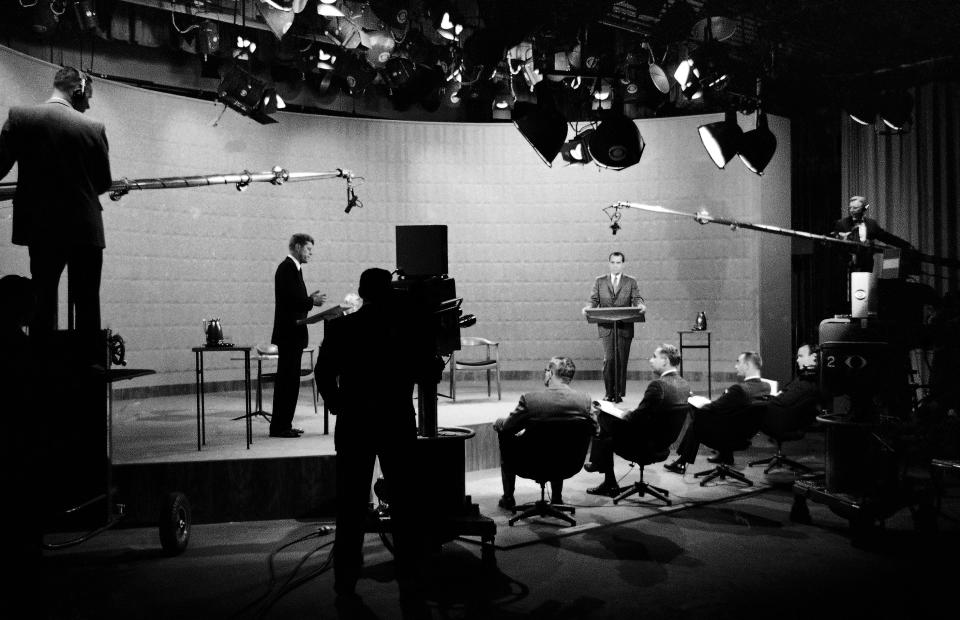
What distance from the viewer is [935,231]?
9.58 m

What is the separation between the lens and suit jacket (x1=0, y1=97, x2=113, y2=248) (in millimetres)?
4293

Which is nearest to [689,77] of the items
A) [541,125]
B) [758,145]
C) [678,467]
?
[758,145]

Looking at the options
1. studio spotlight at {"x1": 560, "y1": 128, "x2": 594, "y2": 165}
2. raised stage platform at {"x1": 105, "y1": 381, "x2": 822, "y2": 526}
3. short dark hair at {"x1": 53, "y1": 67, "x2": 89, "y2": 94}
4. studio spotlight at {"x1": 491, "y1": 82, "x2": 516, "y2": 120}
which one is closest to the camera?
short dark hair at {"x1": 53, "y1": 67, "x2": 89, "y2": 94}

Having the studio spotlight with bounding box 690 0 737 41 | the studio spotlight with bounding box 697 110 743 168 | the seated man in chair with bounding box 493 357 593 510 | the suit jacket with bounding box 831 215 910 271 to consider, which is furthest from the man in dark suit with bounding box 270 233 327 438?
the suit jacket with bounding box 831 215 910 271

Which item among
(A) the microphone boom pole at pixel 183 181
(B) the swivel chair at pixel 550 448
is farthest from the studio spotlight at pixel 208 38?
(B) the swivel chair at pixel 550 448

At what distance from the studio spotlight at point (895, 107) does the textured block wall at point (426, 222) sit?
2.93 m

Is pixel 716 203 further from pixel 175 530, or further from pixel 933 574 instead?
pixel 175 530

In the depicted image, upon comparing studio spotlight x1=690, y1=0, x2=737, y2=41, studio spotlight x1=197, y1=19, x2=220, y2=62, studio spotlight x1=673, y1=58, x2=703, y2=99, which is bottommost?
studio spotlight x1=673, y1=58, x2=703, y2=99

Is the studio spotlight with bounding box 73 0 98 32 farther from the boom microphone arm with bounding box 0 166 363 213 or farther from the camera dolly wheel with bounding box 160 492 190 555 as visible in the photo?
the camera dolly wheel with bounding box 160 492 190 555

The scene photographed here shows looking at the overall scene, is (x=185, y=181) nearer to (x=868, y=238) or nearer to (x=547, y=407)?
(x=547, y=407)

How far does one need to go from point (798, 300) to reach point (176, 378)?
27.2 feet

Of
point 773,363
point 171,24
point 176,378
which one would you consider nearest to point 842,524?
point 773,363

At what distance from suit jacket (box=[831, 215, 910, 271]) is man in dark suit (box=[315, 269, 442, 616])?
18.7 feet

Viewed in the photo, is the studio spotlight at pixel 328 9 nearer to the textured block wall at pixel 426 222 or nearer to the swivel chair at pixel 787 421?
the textured block wall at pixel 426 222
